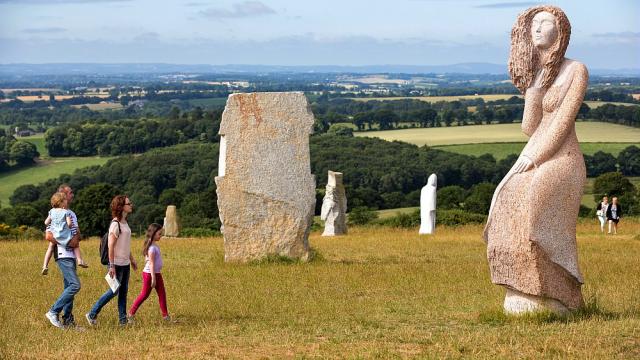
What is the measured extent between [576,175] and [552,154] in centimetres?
40

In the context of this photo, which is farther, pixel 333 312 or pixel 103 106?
pixel 103 106

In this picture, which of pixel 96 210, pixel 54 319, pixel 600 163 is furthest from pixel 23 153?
pixel 54 319

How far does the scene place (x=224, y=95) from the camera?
174 metres

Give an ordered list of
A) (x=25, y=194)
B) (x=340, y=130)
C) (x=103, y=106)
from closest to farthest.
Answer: (x=25, y=194)
(x=340, y=130)
(x=103, y=106)

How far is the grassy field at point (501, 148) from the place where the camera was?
6838 centimetres

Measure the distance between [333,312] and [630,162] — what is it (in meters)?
53.3

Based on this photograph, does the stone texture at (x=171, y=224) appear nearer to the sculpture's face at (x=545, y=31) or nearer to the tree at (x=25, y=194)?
the sculpture's face at (x=545, y=31)

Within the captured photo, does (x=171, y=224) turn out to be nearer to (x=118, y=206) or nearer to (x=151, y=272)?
(x=151, y=272)

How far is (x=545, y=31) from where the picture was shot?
41.9ft

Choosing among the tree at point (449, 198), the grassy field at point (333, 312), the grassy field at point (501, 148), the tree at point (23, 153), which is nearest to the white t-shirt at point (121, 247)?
the grassy field at point (333, 312)

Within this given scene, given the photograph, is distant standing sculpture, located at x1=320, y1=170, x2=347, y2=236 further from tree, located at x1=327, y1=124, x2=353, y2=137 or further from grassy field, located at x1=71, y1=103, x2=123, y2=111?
grassy field, located at x1=71, y1=103, x2=123, y2=111

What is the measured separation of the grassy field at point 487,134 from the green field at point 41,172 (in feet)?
82.6

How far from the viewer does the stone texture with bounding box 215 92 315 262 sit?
20.5 metres

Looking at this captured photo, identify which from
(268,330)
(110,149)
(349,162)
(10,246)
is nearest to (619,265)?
(268,330)
